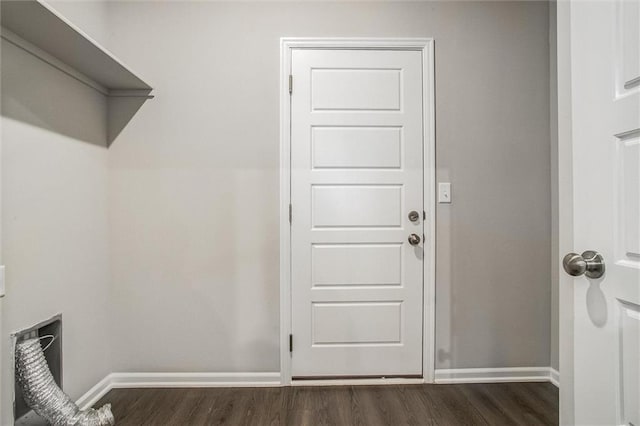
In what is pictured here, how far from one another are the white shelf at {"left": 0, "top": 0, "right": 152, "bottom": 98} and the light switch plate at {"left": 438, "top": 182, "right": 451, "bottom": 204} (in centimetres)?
196

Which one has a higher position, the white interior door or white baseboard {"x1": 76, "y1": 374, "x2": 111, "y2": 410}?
the white interior door

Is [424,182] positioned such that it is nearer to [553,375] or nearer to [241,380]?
[553,375]

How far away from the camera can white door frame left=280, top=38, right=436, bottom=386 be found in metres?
2.28

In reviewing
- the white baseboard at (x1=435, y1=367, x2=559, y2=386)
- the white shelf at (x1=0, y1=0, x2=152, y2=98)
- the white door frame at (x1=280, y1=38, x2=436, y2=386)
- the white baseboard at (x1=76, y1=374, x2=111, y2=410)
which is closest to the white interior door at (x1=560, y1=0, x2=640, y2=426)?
the white door frame at (x1=280, y1=38, x2=436, y2=386)

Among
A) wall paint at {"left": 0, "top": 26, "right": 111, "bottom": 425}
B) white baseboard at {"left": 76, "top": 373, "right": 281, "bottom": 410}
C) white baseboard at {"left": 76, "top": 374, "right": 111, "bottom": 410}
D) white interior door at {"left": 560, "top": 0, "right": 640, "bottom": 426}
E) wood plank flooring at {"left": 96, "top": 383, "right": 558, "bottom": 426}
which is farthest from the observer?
white baseboard at {"left": 76, "top": 373, "right": 281, "bottom": 410}

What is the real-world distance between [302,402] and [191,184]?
1493 millimetres

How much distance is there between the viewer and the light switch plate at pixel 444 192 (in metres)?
2.31

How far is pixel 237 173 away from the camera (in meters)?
2.29

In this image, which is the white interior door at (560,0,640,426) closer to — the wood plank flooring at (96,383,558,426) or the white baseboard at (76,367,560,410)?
the wood plank flooring at (96,383,558,426)

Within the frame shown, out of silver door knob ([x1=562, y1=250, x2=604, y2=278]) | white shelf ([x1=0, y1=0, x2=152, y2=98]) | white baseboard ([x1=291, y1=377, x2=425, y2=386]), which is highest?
white shelf ([x1=0, y1=0, x2=152, y2=98])

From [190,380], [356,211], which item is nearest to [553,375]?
[356,211]

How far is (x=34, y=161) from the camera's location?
164cm

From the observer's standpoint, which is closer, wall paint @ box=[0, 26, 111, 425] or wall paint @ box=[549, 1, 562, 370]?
wall paint @ box=[0, 26, 111, 425]

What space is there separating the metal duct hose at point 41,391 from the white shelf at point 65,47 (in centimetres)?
132
